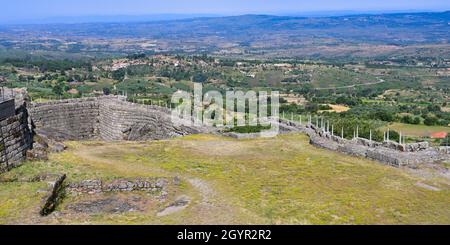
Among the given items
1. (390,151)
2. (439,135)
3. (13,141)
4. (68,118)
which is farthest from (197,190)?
(439,135)

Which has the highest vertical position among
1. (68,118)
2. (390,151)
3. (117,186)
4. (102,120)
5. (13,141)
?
(13,141)

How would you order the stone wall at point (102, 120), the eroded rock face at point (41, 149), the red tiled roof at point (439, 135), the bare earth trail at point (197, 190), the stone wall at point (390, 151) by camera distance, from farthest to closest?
the red tiled roof at point (439, 135)
the stone wall at point (102, 120)
the stone wall at point (390, 151)
the eroded rock face at point (41, 149)
the bare earth trail at point (197, 190)

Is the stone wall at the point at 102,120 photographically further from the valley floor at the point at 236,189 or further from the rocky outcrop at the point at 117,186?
the rocky outcrop at the point at 117,186

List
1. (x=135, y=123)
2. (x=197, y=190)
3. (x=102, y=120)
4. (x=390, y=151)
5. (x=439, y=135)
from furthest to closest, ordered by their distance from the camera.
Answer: (x=439, y=135) → (x=102, y=120) → (x=135, y=123) → (x=390, y=151) → (x=197, y=190)

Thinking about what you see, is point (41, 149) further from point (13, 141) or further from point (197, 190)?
point (197, 190)

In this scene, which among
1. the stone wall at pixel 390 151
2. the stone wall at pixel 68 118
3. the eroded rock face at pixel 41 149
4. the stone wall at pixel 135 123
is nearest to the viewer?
the eroded rock face at pixel 41 149

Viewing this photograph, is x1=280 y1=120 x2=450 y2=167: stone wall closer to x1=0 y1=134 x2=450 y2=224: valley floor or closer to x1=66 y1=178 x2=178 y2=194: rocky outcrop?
x1=0 y1=134 x2=450 y2=224: valley floor

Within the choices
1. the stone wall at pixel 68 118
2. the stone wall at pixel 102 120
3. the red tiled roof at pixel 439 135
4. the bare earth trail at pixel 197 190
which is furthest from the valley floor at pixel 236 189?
the red tiled roof at pixel 439 135
